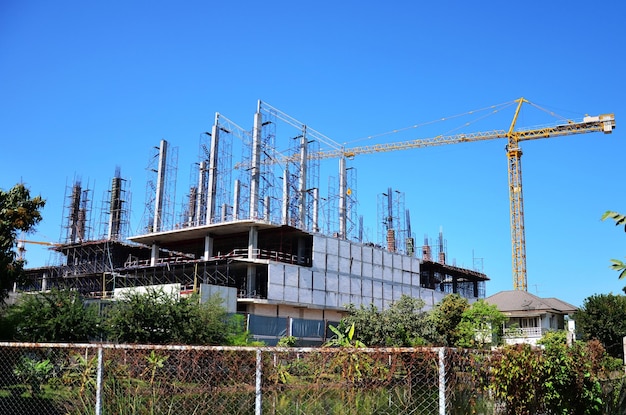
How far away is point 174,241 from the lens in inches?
2596

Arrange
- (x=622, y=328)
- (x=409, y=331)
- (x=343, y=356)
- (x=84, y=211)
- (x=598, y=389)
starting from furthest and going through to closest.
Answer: (x=84, y=211) < (x=622, y=328) < (x=409, y=331) < (x=598, y=389) < (x=343, y=356)

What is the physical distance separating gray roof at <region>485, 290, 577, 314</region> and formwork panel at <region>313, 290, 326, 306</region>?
1625cm

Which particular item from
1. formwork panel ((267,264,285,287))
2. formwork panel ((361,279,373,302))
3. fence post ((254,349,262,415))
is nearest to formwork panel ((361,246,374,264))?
formwork panel ((361,279,373,302))

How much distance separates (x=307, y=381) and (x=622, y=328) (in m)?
43.5

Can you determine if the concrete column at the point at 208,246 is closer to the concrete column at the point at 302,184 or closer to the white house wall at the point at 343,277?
the white house wall at the point at 343,277

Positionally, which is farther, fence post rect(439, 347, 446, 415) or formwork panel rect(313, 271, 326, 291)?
formwork panel rect(313, 271, 326, 291)

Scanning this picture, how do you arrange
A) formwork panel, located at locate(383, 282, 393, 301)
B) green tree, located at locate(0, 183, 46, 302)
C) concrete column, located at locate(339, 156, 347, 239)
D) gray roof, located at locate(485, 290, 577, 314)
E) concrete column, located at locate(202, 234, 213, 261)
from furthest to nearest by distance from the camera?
concrete column, located at locate(339, 156, 347, 239) < formwork panel, located at locate(383, 282, 393, 301) < concrete column, located at locate(202, 234, 213, 261) < gray roof, located at locate(485, 290, 577, 314) < green tree, located at locate(0, 183, 46, 302)

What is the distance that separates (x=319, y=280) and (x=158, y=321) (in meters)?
35.1

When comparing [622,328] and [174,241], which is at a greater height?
[174,241]

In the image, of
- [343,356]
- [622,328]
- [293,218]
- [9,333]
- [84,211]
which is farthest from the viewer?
[84,211]

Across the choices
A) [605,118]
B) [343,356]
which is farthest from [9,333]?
[605,118]

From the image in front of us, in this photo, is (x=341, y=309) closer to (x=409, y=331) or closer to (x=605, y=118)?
(x=409, y=331)

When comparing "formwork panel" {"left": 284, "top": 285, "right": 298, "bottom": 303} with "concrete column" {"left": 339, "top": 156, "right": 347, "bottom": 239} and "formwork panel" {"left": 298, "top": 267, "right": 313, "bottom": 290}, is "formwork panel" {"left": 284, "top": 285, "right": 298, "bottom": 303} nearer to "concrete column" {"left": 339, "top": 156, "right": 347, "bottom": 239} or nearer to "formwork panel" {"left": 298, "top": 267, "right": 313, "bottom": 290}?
"formwork panel" {"left": 298, "top": 267, "right": 313, "bottom": 290}

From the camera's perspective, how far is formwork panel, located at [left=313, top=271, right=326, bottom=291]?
5781 centimetres
